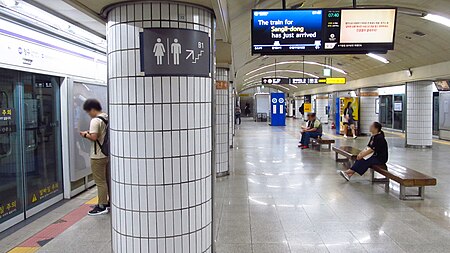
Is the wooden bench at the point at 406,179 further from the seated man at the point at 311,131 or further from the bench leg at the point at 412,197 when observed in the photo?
the seated man at the point at 311,131

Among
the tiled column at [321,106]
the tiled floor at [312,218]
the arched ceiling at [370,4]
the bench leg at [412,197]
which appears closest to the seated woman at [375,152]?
the tiled floor at [312,218]

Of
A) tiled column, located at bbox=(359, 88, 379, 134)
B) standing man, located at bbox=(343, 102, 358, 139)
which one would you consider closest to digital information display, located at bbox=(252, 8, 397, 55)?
standing man, located at bbox=(343, 102, 358, 139)

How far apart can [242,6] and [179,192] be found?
13.9ft

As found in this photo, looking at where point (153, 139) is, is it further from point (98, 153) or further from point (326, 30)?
point (326, 30)

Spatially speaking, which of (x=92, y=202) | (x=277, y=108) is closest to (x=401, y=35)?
(x=92, y=202)

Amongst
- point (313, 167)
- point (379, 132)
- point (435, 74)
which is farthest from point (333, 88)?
point (379, 132)

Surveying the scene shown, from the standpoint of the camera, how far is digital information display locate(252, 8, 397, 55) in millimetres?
5742

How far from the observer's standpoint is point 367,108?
61.6 feet

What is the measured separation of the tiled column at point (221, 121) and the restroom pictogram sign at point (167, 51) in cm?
475

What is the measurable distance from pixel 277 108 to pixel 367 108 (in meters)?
8.07

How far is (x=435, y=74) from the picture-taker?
11.8m

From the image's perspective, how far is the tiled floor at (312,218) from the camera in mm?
3984

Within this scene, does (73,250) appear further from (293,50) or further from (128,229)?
(293,50)

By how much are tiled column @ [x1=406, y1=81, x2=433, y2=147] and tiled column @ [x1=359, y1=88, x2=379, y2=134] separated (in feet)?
17.1
